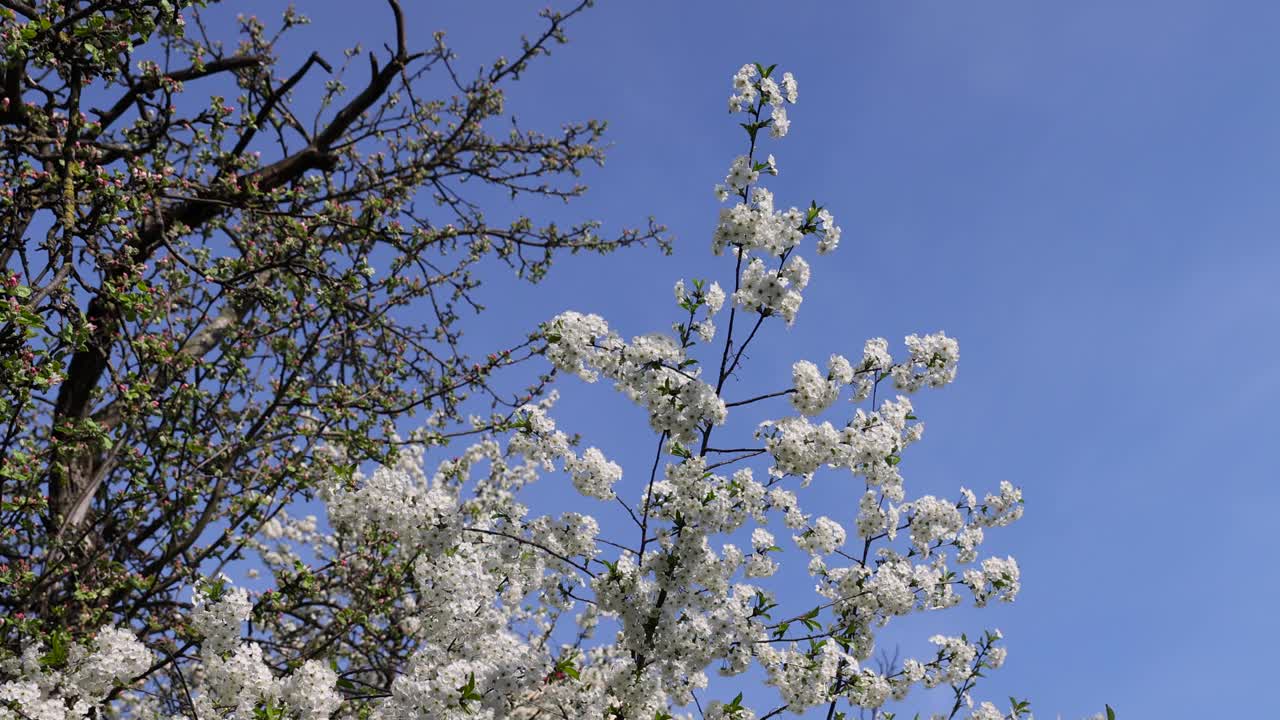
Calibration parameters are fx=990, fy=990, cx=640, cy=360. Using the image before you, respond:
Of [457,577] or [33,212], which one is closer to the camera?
[457,577]

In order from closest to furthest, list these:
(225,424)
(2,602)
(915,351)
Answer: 1. (915,351)
2. (2,602)
3. (225,424)

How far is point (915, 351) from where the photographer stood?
18.2 ft

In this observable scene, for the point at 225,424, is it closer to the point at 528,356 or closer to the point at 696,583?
the point at 528,356

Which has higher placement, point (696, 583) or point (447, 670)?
point (696, 583)

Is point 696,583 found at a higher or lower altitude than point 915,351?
lower

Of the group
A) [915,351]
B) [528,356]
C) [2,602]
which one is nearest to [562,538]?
[915,351]

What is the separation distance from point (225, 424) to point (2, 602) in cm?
191

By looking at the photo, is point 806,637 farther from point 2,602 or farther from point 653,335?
point 2,602

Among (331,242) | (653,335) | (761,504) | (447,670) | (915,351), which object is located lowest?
(447,670)

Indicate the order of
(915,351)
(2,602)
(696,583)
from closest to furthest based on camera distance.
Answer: (696,583) < (915,351) < (2,602)

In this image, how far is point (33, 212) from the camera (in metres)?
5.71

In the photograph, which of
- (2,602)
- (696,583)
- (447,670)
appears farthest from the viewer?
(2,602)

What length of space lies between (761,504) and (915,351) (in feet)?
4.57

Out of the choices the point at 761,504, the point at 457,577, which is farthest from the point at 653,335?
the point at 457,577
